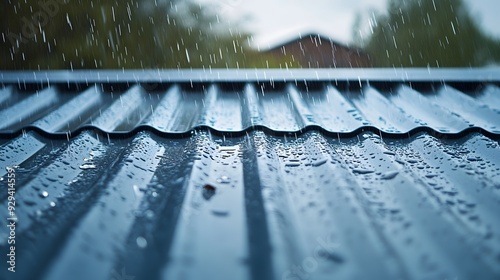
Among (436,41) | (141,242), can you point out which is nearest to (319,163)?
(141,242)

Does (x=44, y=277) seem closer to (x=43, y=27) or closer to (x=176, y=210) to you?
(x=176, y=210)

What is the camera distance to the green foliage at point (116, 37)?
479 inches

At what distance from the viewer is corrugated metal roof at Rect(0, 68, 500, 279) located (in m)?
1.08

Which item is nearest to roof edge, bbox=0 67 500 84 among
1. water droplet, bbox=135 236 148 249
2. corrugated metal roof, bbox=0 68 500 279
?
corrugated metal roof, bbox=0 68 500 279

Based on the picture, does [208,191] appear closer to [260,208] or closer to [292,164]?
[260,208]

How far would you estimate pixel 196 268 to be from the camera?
107 centimetres

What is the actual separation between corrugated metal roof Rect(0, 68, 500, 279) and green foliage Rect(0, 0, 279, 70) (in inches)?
424

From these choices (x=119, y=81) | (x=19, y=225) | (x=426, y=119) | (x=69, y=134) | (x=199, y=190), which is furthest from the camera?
(x=119, y=81)

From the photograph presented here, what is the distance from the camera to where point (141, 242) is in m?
1.18

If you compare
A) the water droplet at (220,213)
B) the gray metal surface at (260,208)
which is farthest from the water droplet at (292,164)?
the water droplet at (220,213)

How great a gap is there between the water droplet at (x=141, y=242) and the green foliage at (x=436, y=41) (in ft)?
Answer: 61.3

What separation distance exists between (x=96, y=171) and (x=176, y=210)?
1.75 feet

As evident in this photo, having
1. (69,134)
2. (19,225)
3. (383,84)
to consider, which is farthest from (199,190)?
(383,84)

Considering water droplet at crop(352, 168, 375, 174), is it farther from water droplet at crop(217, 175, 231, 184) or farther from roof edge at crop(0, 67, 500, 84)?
roof edge at crop(0, 67, 500, 84)
